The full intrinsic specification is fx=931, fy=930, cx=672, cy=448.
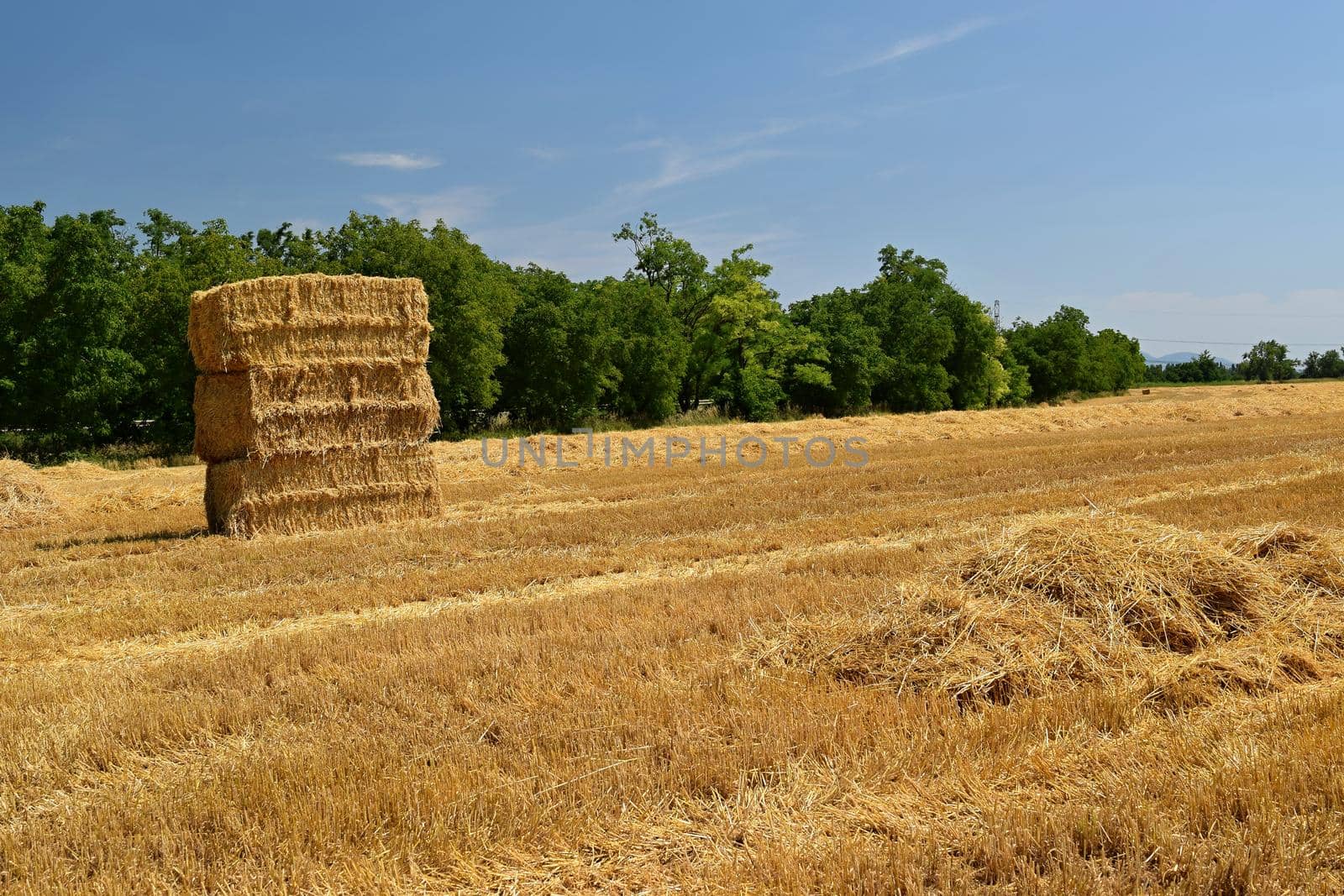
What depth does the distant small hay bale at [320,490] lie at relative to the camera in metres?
13.9

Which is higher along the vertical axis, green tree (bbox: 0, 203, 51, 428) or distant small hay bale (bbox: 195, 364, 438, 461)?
green tree (bbox: 0, 203, 51, 428)

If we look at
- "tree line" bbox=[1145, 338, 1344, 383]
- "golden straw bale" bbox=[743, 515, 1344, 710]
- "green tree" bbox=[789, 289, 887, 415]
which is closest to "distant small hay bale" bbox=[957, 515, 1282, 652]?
"golden straw bale" bbox=[743, 515, 1344, 710]

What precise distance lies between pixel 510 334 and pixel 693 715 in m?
36.7

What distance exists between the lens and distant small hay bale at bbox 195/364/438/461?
1409 cm

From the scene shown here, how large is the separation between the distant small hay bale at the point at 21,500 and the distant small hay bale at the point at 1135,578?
1531cm

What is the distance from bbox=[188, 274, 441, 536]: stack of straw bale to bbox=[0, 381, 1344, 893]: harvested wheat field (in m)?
2.26

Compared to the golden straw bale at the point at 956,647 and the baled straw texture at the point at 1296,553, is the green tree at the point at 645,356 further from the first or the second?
the golden straw bale at the point at 956,647

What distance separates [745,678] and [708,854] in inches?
86.8

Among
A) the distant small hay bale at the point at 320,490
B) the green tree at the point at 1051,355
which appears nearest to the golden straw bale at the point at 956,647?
the distant small hay bale at the point at 320,490

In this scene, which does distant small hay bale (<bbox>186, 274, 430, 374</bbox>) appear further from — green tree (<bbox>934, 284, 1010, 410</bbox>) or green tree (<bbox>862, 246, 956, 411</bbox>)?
green tree (<bbox>934, 284, 1010, 410</bbox>)

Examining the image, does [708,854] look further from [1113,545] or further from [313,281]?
[313,281]

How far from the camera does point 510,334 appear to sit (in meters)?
41.0

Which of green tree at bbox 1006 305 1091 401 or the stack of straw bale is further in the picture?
green tree at bbox 1006 305 1091 401

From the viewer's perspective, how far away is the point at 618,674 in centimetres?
646
